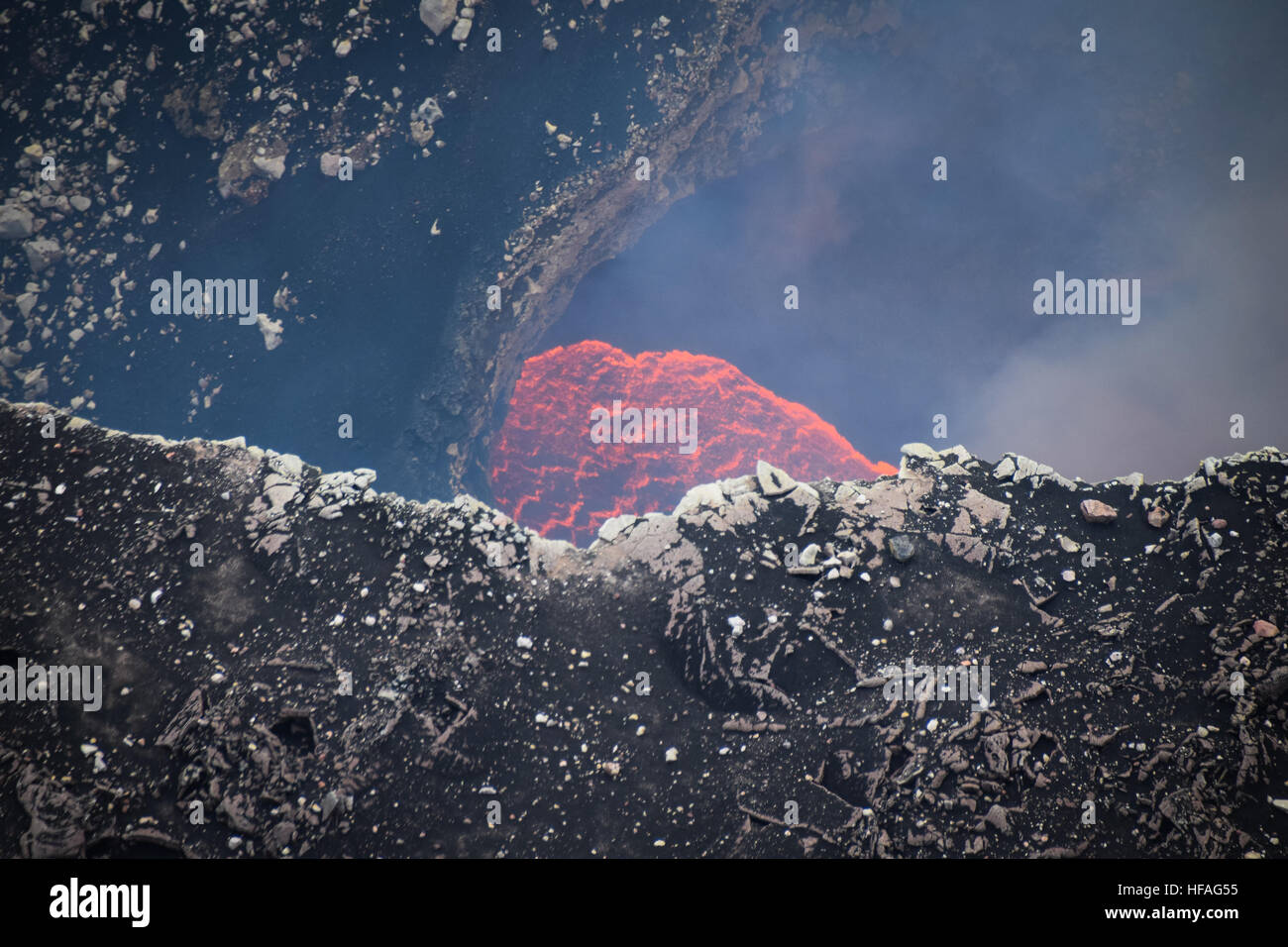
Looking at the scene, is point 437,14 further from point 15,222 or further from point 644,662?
point 644,662

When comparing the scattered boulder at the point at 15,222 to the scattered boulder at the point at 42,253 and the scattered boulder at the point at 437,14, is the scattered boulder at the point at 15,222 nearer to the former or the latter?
the scattered boulder at the point at 42,253

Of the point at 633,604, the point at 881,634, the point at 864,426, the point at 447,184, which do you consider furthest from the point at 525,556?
Result: the point at 864,426

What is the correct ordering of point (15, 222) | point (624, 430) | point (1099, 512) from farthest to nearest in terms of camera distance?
point (624, 430)
point (15, 222)
point (1099, 512)

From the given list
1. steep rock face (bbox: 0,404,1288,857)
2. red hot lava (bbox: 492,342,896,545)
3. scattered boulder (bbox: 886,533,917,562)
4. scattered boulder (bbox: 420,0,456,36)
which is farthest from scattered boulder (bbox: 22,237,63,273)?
scattered boulder (bbox: 886,533,917,562)

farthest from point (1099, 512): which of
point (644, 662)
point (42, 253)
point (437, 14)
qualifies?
point (42, 253)

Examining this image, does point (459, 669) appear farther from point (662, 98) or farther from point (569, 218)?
point (662, 98)
